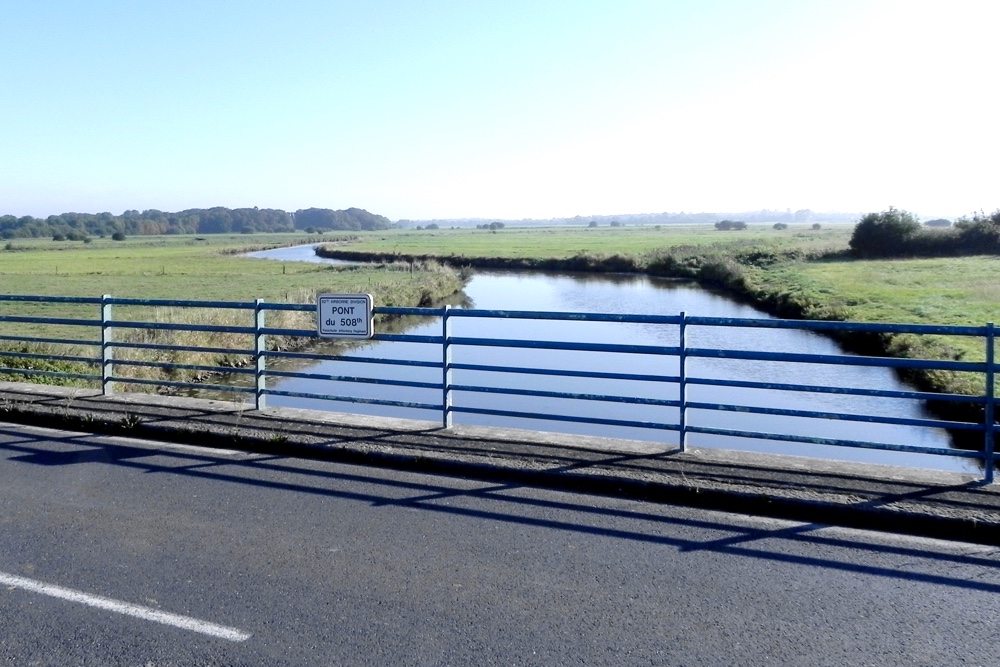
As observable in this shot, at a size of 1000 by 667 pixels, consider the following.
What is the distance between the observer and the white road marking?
4.44 m

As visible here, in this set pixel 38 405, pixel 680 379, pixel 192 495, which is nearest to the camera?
pixel 192 495

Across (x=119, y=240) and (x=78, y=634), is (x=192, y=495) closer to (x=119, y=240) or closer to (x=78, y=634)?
(x=78, y=634)

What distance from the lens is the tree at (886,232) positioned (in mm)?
69125

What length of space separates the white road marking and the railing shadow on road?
6.82 feet

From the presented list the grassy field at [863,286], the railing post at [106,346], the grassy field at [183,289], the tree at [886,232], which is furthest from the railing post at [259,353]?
the tree at [886,232]

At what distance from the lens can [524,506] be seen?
6461mm

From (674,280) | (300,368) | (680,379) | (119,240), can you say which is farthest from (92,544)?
(119,240)

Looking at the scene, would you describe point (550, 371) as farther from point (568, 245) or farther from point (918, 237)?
point (568, 245)

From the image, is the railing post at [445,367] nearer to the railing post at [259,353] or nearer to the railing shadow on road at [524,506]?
the railing shadow on road at [524,506]

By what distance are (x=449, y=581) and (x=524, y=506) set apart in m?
1.45

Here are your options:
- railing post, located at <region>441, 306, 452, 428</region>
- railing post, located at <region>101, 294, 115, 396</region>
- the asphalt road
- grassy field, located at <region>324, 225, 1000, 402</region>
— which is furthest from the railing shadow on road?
grassy field, located at <region>324, 225, 1000, 402</region>

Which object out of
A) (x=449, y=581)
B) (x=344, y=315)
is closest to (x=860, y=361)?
(x=449, y=581)

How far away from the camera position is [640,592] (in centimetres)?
494

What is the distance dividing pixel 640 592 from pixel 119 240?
15390 cm
